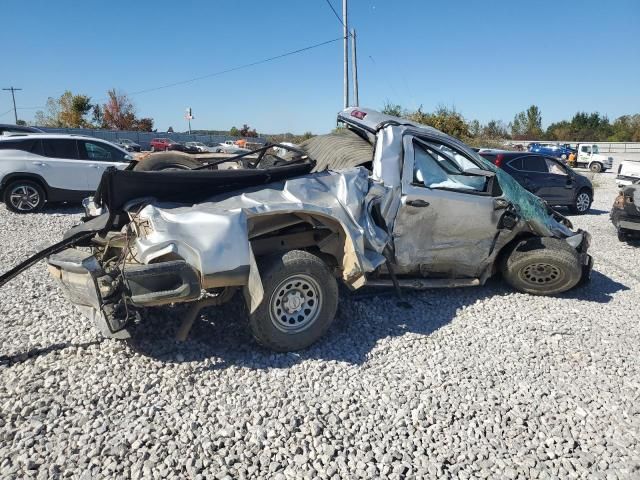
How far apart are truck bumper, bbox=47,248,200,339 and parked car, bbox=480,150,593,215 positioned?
34.3 ft

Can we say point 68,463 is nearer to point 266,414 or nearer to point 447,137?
point 266,414

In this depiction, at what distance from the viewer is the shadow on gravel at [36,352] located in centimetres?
350

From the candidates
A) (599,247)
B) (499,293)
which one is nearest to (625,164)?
(599,247)

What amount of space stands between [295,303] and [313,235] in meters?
0.69

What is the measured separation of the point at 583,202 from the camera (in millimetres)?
12617

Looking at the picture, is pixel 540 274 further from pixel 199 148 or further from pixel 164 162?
pixel 199 148

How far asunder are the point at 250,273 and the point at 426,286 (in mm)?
2186

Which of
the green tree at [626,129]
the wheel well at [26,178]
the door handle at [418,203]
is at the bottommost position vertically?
the door handle at [418,203]

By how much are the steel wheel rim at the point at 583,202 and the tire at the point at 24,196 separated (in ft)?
43.0

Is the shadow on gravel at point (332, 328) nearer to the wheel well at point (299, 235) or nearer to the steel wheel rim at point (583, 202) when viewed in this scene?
the wheel well at point (299, 235)

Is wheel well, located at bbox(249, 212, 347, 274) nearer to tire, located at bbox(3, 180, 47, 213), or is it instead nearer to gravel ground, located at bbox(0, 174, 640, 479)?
gravel ground, located at bbox(0, 174, 640, 479)

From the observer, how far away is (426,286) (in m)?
4.82

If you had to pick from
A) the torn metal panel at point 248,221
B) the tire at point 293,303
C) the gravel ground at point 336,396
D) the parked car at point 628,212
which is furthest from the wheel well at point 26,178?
the parked car at point 628,212

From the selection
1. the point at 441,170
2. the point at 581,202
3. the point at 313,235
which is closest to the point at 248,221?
the point at 313,235
